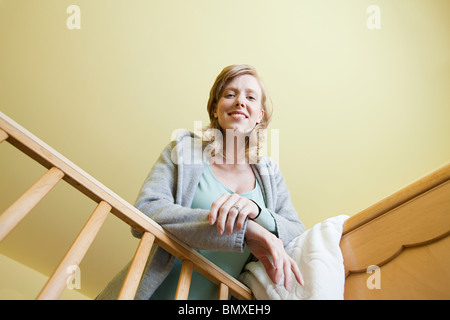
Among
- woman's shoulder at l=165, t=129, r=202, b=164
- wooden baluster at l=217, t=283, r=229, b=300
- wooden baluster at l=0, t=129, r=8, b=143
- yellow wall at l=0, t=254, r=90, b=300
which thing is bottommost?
yellow wall at l=0, t=254, r=90, b=300

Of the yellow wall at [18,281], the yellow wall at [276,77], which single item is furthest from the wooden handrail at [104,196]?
the yellow wall at [18,281]

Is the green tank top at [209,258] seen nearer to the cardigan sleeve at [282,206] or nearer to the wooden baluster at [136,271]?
the cardigan sleeve at [282,206]

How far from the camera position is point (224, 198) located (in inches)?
24.8

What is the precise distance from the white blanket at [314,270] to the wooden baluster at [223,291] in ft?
0.25

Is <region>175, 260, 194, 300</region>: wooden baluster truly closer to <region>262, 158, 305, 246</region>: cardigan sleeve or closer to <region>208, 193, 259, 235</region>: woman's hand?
<region>208, 193, 259, 235</region>: woman's hand

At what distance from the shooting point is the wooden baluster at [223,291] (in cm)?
67

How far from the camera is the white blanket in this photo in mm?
612

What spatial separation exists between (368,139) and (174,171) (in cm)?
132

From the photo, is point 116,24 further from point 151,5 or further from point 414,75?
point 414,75

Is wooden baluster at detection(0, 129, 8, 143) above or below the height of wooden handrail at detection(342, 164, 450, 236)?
above

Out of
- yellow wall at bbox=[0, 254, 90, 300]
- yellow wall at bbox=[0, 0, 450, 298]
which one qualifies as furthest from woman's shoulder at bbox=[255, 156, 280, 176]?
yellow wall at bbox=[0, 254, 90, 300]

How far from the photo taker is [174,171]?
2.83ft

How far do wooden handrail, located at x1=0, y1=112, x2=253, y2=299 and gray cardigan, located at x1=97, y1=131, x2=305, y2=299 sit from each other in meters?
0.03

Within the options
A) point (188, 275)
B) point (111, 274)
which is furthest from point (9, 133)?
point (111, 274)
